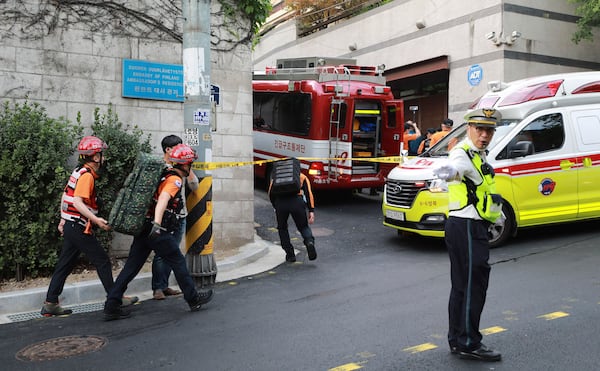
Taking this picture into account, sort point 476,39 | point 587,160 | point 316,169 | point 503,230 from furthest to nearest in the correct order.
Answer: point 476,39
point 316,169
point 587,160
point 503,230

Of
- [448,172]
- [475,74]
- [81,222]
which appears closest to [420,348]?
[448,172]

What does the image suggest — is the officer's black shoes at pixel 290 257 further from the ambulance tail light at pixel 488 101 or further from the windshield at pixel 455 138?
the ambulance tail light at pixel 488 101

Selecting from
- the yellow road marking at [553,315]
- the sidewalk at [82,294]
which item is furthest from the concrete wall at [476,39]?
the yellow road marking at [553,315]

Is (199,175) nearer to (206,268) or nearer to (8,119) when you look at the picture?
(206,268)

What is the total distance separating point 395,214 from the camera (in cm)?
899

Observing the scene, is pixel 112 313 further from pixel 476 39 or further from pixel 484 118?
pixel 476 39

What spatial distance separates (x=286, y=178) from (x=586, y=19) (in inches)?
498

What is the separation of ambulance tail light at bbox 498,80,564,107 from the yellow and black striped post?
507 centimetres

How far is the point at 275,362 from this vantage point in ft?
14.4

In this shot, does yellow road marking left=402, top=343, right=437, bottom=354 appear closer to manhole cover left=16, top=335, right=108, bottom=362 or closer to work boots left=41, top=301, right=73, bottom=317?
manhole cover left=16, top=335, right=108, bottom=362

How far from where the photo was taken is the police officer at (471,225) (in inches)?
171

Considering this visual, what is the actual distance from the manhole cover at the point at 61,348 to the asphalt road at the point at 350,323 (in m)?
0.03

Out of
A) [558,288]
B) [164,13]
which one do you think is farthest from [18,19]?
[558,288]

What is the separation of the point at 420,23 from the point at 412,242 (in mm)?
11447
